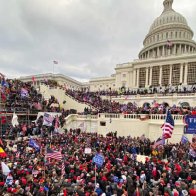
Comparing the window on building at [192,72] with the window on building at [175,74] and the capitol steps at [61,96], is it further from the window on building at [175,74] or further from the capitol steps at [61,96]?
the capitol steps at [61,96]

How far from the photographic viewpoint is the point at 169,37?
77000 mm

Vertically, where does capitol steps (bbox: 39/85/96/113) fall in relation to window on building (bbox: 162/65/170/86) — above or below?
below

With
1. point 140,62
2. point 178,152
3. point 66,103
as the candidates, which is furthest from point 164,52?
point 178,152

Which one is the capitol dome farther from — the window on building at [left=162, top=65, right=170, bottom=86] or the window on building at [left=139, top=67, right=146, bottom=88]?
the window on building at [left=162, top=65, right=170, bottom=86]

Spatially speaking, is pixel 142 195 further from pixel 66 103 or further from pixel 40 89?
pixel 40 89

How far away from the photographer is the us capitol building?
167 ft

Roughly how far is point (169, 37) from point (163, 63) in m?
29.3

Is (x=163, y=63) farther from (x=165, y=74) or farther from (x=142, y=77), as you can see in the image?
(x=142, y=77)

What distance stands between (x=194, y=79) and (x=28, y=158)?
46054mm

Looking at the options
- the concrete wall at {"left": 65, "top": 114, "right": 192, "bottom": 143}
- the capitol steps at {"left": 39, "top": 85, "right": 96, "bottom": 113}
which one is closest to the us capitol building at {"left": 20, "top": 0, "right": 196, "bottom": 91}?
the capitol steps at {"left": 39, "top": 85, "right": 96, "bottom": 113}

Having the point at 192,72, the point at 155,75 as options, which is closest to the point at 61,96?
the point at 155,75

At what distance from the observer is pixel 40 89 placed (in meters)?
40.7

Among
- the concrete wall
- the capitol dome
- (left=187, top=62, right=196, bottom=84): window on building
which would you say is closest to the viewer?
the concrete wall

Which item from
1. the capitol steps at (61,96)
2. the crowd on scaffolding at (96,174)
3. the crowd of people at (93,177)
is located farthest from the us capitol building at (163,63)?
the crowd of people at (93,177)
